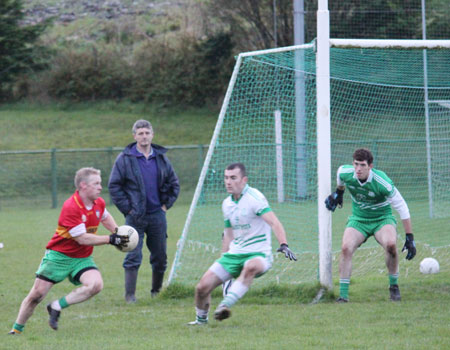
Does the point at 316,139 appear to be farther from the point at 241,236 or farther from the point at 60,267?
the point at 60,267

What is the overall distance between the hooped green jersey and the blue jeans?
2078 millimetres

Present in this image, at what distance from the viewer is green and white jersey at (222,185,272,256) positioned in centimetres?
623

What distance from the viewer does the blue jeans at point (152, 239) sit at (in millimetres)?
7773

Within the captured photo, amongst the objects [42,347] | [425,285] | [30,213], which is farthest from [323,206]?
[30,213]

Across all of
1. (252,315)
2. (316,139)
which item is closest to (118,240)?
(252,315)

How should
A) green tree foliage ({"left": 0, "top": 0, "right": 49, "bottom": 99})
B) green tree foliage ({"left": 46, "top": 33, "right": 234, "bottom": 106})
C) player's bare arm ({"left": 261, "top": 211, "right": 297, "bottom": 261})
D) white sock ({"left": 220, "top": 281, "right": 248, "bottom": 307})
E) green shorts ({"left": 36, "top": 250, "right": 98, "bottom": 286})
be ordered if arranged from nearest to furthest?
white sock ({"left": 220, "top": 281, "right": 248, "bottom": 307})
player's bare arm ({"left": 261, "top": 211, "right": 297, "bottom": 261})
green shorts ({"left": 36, "top": 250, "right": 98, "bottom": 286})
green tree foliage ({"left": 0, "top": 0, "right": 49, "bottom": 99})
green tree foliage ({"left": 46, "top": 33, "right": 234, "bottom": 106})

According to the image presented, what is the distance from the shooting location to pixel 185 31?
33.9 m

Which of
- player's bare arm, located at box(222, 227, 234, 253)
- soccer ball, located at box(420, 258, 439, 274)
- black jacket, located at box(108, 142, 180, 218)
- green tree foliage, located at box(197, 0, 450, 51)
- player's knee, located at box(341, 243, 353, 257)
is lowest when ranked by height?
soccer ball, located at box(420, 258, 439, 274)

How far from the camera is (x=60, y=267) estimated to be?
20.7 feet

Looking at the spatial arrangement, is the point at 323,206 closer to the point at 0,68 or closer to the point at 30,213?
the point at 30,213

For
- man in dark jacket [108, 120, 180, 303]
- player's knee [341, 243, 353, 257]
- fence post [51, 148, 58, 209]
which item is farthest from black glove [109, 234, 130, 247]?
fence post [51, 148, 58, 209]

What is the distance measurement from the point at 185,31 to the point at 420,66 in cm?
2320

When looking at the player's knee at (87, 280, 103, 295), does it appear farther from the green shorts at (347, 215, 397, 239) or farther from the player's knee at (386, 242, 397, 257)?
the player's knee at (386, 242, 397, 257)

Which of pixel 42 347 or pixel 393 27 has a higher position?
pixel 393 27
